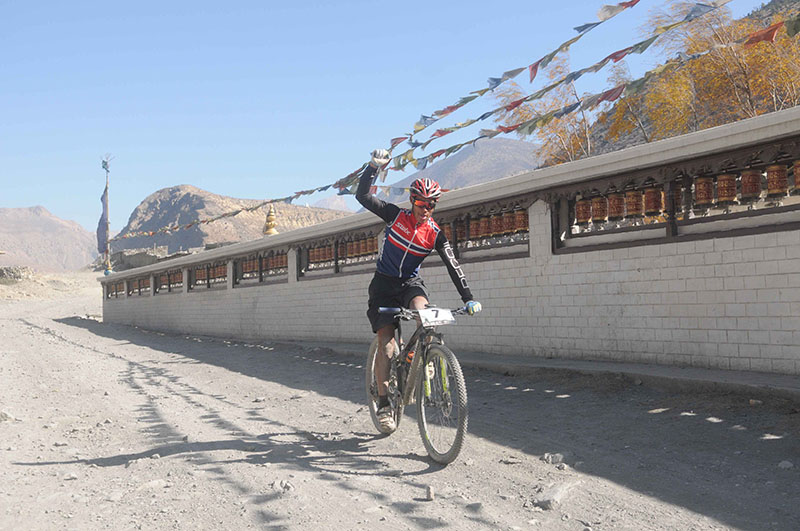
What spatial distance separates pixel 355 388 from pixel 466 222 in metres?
4.09

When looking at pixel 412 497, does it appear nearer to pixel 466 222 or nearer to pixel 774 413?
pixel 774 413

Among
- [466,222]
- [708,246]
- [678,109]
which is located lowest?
[708,246]

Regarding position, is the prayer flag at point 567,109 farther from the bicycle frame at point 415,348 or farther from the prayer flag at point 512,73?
the bicycle frame at point 415,348

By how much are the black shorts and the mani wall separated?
4.21 meters

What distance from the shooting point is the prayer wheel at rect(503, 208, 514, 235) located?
10.8 m

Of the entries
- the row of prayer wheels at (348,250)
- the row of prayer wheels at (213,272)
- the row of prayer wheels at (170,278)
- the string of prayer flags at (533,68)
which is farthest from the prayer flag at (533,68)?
the row of prayer wheels at (170,278)

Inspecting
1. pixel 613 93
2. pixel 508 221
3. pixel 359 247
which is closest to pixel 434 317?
pixel 613 93

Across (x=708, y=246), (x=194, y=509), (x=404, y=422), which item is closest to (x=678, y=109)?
(x=708, y=246)

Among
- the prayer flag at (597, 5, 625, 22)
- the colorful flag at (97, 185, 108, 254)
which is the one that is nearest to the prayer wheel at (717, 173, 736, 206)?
the prayer flag at (597, 5, 625, 22)

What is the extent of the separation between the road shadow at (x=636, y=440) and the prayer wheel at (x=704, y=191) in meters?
2.35

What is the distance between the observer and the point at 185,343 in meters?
19.0

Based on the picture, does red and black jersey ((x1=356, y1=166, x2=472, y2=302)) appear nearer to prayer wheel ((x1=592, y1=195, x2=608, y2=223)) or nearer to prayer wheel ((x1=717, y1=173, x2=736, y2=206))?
prayer wheel ((x1=717, y1=173, x2=736, y2=206))

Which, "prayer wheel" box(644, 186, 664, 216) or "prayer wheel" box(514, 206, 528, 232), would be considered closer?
"prayer wheel" box(644, 186, 664, 216)

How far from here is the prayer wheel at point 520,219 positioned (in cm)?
1048
